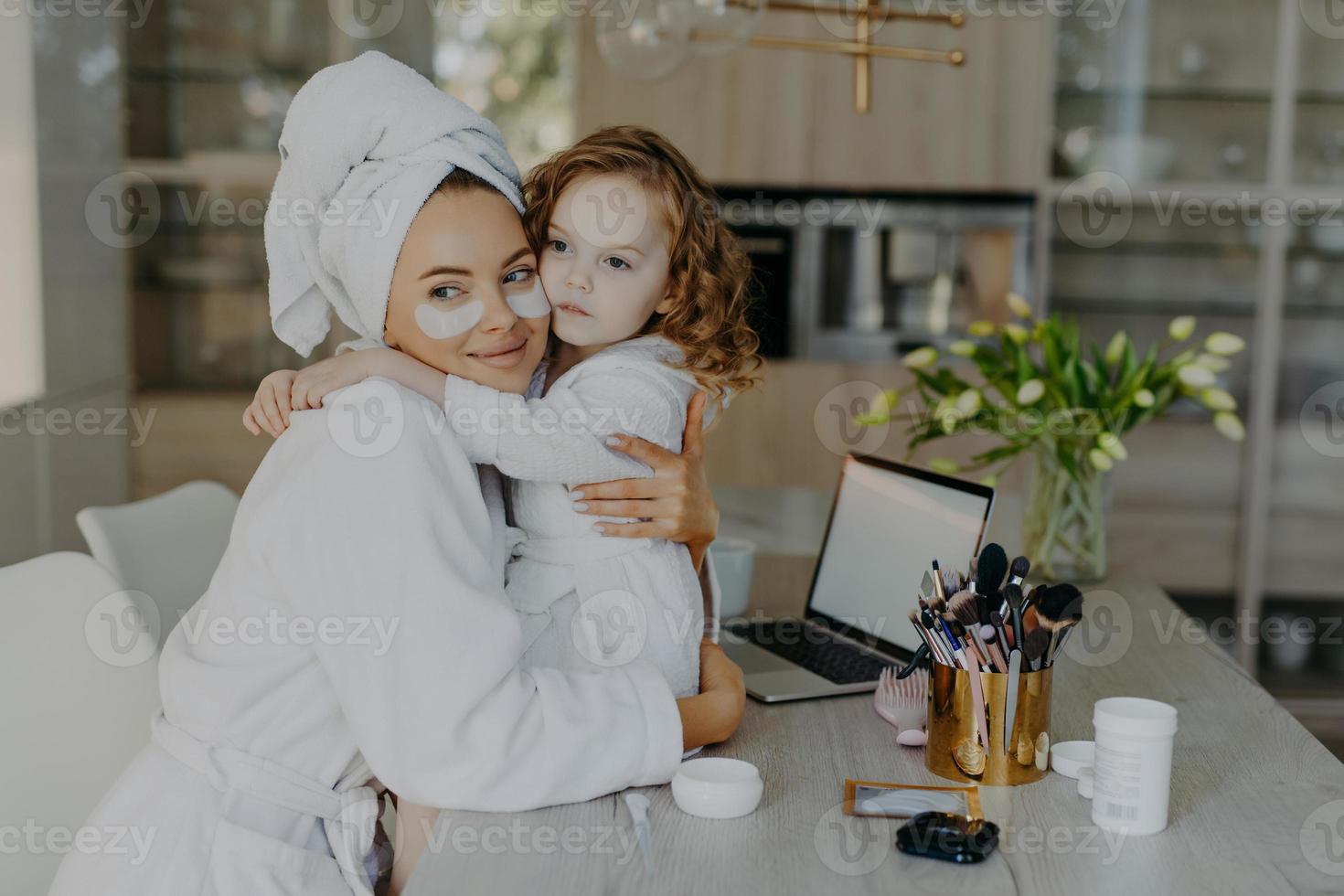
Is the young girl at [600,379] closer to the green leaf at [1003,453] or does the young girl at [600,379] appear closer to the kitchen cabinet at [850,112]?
the green leaf at [1003,453]

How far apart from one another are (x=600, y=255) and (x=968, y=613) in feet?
1.81

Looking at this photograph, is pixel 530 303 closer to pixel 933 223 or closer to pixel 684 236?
pixel 684 236

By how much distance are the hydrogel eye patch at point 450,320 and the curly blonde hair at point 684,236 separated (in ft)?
0.49

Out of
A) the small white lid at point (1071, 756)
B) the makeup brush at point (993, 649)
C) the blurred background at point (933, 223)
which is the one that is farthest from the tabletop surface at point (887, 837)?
the blurred background at point (933, 223)

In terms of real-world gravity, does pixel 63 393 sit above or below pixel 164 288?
below

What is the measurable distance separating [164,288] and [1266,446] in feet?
11.1

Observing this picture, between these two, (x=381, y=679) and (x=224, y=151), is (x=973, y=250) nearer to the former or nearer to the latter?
(x=224, y=151)

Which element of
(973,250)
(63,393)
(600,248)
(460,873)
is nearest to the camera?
(460,873)

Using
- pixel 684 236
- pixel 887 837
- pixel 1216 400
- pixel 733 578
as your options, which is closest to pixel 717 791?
pixel 887 837

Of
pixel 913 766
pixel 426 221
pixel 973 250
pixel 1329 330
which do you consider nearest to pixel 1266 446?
pixel 1329 330

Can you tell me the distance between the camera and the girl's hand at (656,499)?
4.30ft

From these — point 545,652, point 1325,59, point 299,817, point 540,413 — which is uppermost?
point 1325,59

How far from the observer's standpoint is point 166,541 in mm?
1829

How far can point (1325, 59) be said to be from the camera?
154 inches
